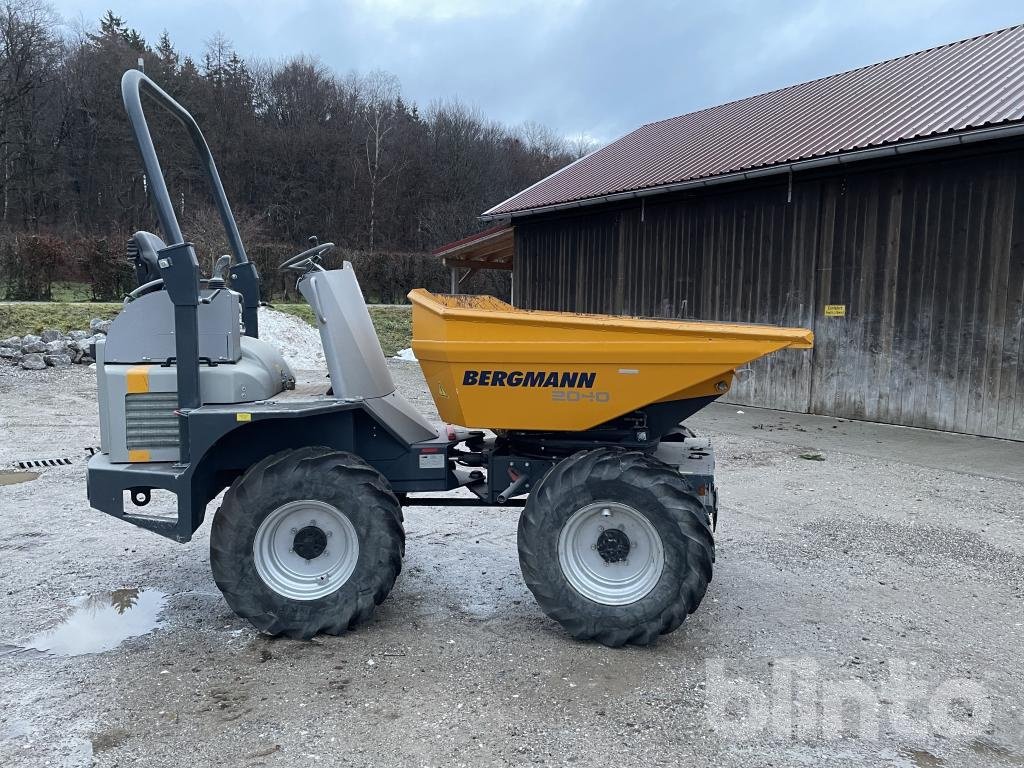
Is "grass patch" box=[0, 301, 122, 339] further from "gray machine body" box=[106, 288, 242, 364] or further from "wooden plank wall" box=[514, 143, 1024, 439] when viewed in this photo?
"gray machine body" box=[106, 288, 242, 364]

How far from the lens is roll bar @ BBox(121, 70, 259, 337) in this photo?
3.71m

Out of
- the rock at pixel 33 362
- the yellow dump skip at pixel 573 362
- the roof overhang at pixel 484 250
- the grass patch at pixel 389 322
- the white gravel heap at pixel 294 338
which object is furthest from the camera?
the grass patch at pixel 389 322

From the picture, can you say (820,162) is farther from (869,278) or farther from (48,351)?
(48,351)

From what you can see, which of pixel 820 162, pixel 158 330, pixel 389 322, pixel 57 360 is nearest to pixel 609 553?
pixel 158 330

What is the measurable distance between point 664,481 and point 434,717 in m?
1.46

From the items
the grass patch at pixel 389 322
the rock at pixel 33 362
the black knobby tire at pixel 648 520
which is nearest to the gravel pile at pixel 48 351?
the rock at pixel 33 362

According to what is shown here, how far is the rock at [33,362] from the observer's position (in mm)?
14203

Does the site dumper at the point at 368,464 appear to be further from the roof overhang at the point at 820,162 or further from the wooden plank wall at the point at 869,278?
the wooden plank wall at the point at 869,278

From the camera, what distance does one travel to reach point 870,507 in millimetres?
6395

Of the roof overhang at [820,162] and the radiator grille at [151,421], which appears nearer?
the radiator grille at [151,421]

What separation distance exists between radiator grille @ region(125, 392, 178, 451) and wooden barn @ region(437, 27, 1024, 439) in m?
→ 9.02

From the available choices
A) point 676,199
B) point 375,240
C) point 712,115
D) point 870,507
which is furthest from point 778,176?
point 375,240

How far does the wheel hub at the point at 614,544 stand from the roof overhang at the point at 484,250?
12.4m

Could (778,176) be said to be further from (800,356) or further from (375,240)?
(375,240)
